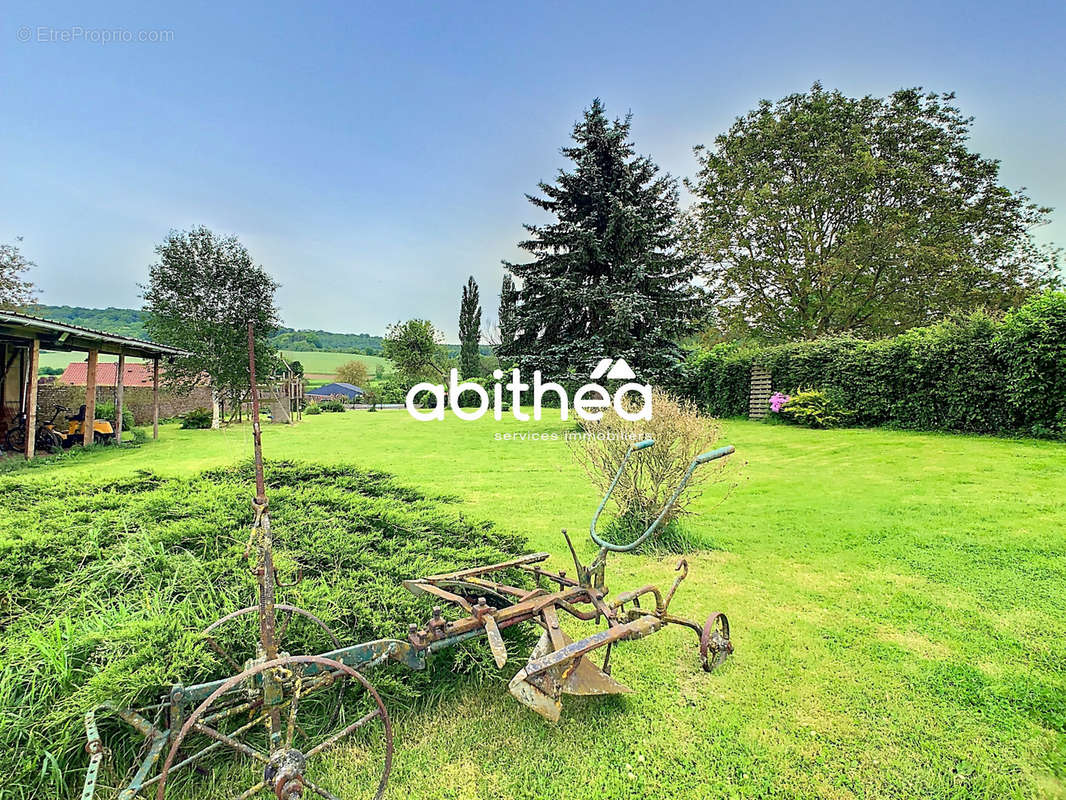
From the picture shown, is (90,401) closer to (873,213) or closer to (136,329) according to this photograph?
(136,329)

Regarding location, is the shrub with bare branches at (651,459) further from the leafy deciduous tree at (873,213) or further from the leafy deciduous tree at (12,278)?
the leafy deciduous tree at (12,278)

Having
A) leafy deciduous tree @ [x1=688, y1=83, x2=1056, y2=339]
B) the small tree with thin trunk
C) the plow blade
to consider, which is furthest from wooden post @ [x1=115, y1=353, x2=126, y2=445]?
leafy deciduous tree @ [x1=688, y1=83, x2=1056, y2=339]

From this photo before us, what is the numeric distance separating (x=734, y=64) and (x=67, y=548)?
44.3ft

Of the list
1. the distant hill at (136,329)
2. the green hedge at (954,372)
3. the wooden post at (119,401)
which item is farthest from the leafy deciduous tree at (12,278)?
the green hedge at (954,372)

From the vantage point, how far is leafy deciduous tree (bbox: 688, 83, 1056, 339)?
700 inches

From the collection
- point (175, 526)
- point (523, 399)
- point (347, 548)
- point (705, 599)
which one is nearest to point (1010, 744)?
point (705, 599)

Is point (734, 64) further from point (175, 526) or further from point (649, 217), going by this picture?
point (175, 526)

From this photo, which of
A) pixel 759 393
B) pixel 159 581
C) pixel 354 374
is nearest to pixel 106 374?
pixel 354 374

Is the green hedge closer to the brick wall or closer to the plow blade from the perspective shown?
the plow blade

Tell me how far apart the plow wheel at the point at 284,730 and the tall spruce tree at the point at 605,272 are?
1199 cm

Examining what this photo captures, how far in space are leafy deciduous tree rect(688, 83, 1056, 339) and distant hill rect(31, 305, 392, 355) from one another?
58.4 feet

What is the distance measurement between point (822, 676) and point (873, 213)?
21.0 metres

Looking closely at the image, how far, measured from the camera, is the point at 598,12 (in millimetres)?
9109

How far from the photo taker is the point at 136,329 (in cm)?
2362
